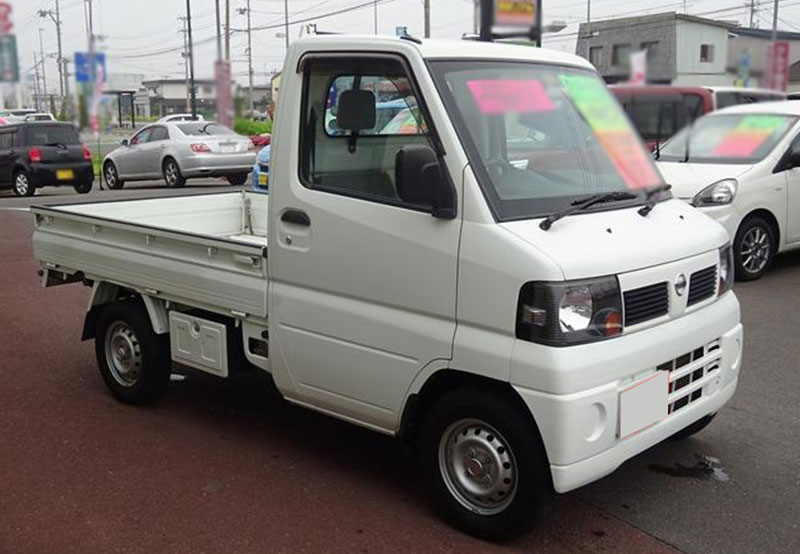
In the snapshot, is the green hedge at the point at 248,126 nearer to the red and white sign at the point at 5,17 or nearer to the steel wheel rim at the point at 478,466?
the red and white sign at the point at 5,17

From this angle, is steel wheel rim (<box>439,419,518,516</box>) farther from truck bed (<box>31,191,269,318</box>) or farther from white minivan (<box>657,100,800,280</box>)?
white minivan (<box>657,100,800,280</box>)

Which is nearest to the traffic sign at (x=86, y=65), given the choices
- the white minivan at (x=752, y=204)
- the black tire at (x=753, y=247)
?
the white minivan at (x=752, y=204)

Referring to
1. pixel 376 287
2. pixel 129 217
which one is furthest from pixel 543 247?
pixel 129 217

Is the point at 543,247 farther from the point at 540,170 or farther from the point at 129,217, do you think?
the point at 129,217

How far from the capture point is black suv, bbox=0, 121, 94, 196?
2215 mm

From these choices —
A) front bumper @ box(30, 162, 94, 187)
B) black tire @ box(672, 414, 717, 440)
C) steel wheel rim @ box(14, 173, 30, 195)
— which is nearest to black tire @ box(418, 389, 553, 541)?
black tire @ box(672, 414, 717, 440)

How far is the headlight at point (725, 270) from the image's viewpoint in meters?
3.94

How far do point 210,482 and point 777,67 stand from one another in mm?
3515

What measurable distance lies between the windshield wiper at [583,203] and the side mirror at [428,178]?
373mm

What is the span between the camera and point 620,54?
122 centimetres

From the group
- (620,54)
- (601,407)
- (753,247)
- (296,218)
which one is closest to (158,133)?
(296,218)

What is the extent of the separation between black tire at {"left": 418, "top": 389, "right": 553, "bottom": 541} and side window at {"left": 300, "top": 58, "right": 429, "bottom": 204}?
1039mm

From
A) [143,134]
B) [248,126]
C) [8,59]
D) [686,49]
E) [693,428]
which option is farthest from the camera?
[693,428]

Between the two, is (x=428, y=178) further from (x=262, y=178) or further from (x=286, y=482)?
(x=262, y=178)
